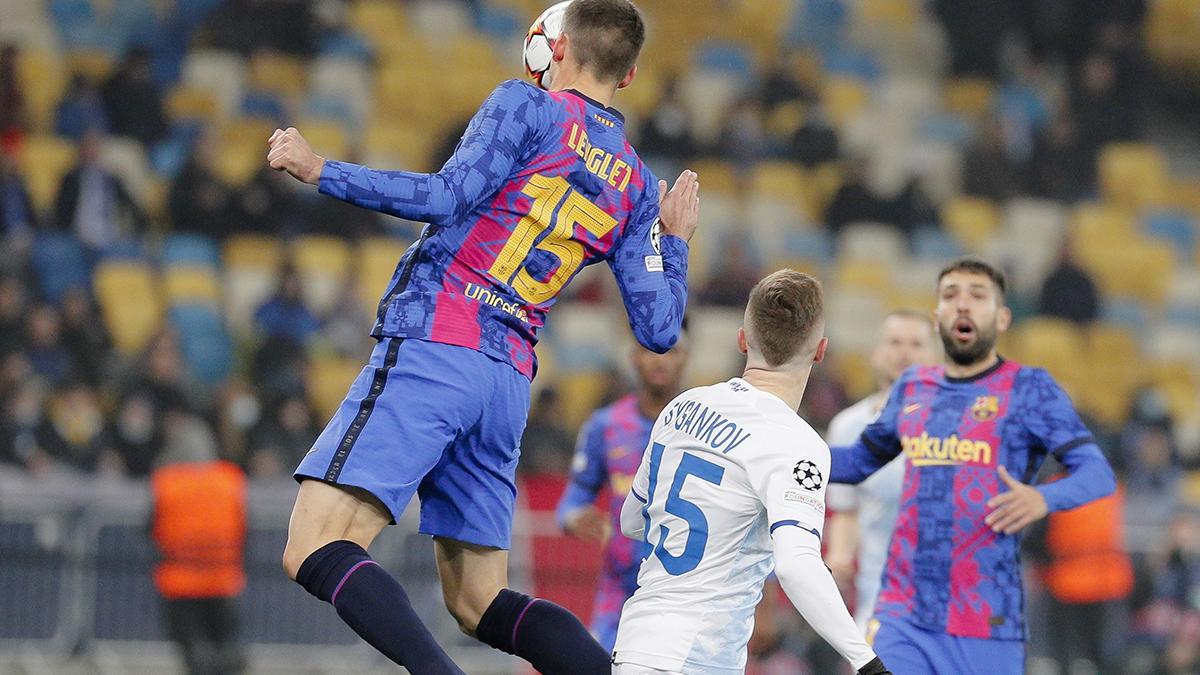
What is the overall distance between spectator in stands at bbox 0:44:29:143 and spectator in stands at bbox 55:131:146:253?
2.66 ft

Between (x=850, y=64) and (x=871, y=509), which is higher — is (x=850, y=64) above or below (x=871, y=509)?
above

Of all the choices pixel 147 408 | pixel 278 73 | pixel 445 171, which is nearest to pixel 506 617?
pixel 445 171

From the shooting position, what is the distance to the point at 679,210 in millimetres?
5301

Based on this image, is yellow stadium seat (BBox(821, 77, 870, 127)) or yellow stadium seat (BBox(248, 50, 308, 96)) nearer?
yellow stadium seat (BBox(248, 50, 308, 96))

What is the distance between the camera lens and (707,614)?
454cm

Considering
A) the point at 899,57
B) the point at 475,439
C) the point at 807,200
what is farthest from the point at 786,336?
the point at 899,57

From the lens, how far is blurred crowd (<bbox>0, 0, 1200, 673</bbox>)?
12070mm

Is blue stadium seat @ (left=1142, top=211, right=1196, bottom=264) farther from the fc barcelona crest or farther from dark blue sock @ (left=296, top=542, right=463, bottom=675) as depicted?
dark blue sock @ (left=296, top=542, right=463, bottom=675)

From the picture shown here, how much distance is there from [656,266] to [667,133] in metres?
11.2

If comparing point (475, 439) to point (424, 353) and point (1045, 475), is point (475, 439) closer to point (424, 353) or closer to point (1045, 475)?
point (424, 353)

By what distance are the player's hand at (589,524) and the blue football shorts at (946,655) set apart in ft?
5.68

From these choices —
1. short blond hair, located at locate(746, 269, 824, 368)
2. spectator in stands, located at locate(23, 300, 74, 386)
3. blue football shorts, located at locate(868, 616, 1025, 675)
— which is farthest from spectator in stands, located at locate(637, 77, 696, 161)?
short blond hair, located at locate(746, 269, 824, 368)

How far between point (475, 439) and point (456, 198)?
75 centimetres

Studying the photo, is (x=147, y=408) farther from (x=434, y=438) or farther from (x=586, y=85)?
(x=434, y=438)
